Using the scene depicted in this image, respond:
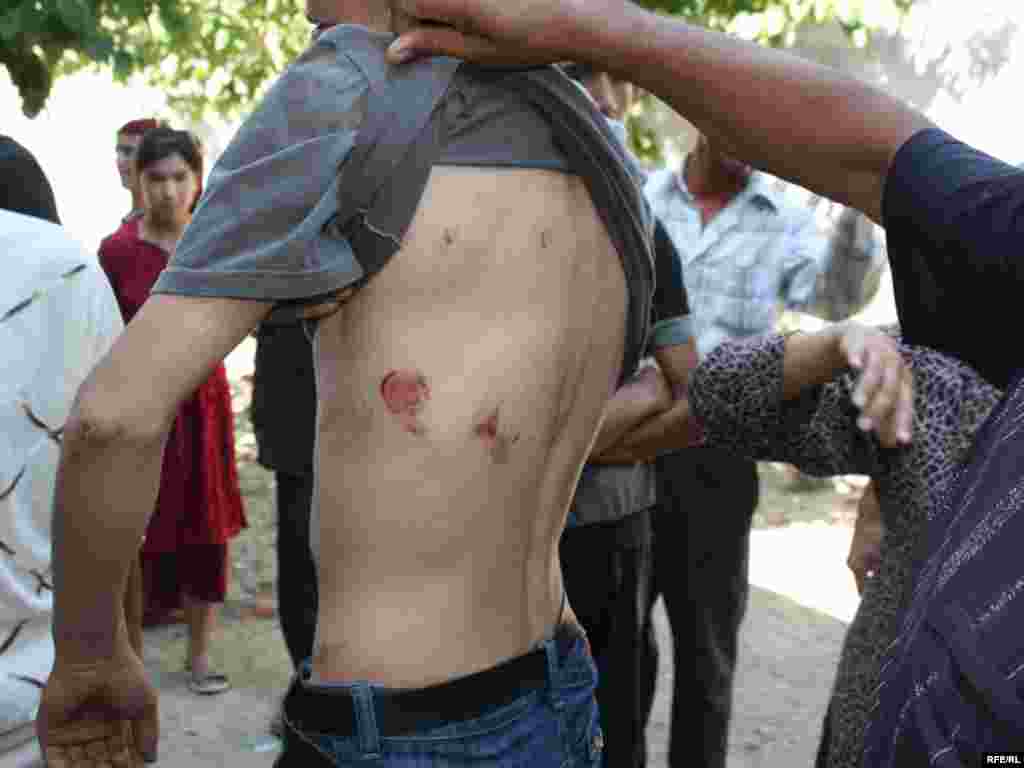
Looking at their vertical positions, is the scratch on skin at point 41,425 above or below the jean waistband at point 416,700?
above

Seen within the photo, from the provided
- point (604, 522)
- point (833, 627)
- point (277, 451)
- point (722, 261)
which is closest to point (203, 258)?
point (604, 522)

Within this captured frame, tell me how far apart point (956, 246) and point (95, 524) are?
102 cm

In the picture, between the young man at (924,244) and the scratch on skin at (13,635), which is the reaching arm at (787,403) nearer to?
the young man at (924,244)

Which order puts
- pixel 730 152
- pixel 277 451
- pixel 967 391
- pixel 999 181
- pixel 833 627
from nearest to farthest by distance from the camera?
pixel 999 181, pixel 730 152, pixel 967 391, pixel 277 451, pixel 833 627

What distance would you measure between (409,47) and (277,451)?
2427 millimetres

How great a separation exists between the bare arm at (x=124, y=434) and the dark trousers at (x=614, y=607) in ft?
5.76

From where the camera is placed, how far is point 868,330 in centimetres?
200

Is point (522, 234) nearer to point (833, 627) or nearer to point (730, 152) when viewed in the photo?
point (730, 152)

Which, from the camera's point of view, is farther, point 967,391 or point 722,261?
point 722,261

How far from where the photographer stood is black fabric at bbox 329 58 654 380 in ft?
5.64

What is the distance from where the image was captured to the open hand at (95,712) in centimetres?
182

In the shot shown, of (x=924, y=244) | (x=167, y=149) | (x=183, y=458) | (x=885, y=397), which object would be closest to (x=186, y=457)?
(x=183, y=458)

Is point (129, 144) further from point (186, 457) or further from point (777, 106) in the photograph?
point (777, 106)

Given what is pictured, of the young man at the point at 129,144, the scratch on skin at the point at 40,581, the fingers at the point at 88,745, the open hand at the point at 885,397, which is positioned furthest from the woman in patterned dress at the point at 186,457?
the open hand at the point at 885,397
